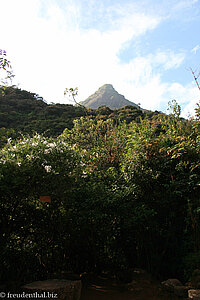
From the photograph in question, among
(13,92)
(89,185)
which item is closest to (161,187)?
(89,185)

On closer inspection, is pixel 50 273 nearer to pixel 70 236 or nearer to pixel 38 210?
pixel 70 236

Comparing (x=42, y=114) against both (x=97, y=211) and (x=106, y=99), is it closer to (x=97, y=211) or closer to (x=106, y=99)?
(x=97, y=211)

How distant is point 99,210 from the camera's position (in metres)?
4.63

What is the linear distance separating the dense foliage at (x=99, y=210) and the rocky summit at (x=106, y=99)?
57545 millimetres

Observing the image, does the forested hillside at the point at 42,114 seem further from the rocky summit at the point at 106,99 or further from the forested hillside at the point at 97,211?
the rocky summit at the point at 106,99

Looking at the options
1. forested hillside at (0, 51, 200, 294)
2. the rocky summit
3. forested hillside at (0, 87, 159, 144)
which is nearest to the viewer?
forested hillside at (0, 51, 200, 294)

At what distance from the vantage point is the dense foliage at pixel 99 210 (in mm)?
4051

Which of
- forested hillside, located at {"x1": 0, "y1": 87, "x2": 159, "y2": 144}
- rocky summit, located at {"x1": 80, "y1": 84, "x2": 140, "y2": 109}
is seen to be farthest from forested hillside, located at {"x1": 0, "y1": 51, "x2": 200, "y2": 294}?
rocky summit, located at {"x1": 80, "y1": 84, "x2": 140, "y2": 109}

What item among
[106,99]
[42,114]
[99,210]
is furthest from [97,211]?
[106,99]

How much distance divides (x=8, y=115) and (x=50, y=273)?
16.5 metres

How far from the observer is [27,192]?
3.94 metres

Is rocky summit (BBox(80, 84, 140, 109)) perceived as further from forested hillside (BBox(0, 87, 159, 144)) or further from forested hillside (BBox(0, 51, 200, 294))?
forested hillside (BBox(0, 51, 200, 294))

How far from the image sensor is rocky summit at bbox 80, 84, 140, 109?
210 feet

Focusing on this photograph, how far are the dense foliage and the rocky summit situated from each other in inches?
2266
